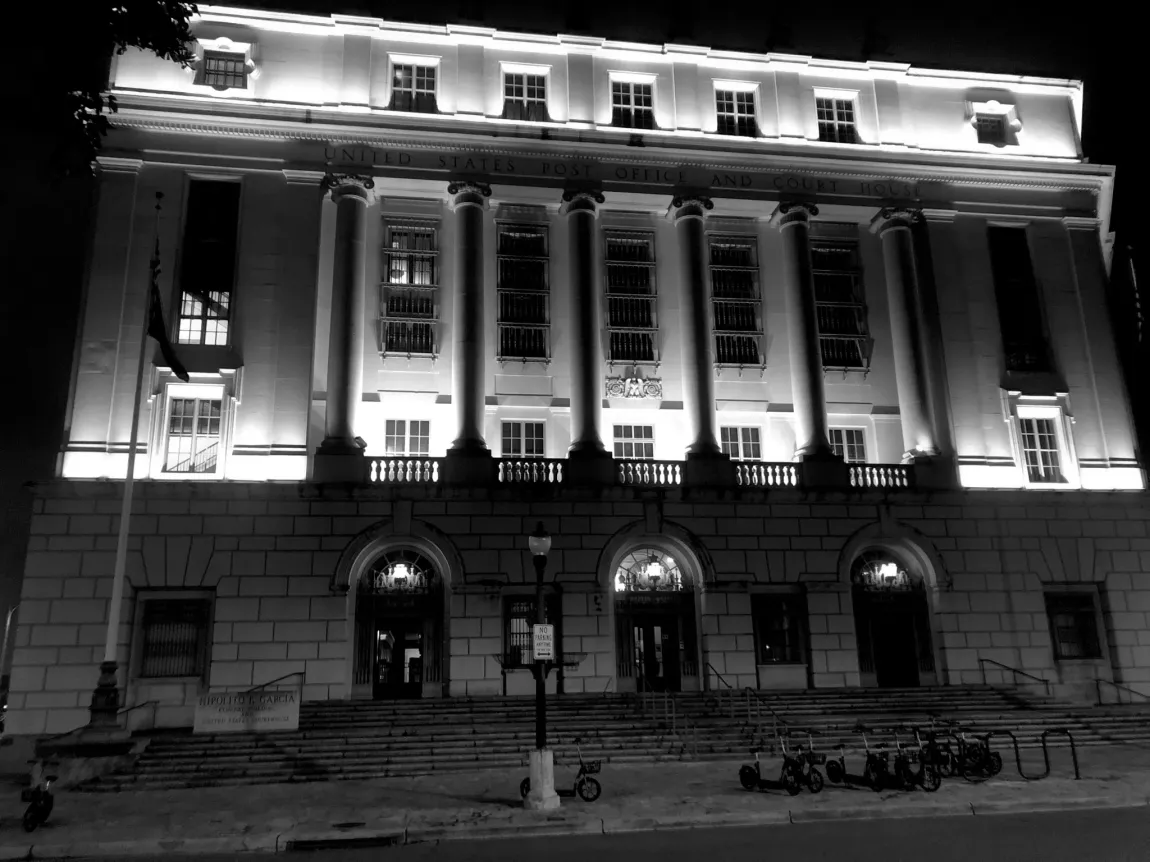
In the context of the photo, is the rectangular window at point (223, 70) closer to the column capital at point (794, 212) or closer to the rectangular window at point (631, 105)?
the rectangular window at point (631, 105)

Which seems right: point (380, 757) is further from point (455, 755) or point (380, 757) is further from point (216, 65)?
point (216, 65)

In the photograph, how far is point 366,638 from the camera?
25844mm

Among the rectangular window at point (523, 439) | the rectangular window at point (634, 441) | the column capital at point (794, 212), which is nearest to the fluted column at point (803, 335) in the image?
the column capital at point (794, 212)

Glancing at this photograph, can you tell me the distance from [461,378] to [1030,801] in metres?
18.5

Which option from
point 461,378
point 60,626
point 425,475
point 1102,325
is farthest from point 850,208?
point 60,626

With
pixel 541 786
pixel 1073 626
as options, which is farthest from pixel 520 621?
pixel 1073 626

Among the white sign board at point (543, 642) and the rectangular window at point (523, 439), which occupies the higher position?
the rectangular window at point (523, 439)

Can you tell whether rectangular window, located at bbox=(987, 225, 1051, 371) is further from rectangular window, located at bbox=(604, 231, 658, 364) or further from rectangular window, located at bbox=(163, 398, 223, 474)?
rectangular window, located at bbox=(163, 398, 223, 474)

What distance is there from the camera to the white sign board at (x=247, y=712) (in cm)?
2105

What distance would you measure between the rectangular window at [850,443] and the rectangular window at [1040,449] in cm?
516

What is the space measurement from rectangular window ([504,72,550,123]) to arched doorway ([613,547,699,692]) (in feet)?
49.4

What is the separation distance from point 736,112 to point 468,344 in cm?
1317

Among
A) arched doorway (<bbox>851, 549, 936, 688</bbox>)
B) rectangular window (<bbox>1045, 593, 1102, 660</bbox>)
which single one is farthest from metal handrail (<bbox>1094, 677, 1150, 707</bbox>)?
arched doorway (<bbox>851, 549, 936, 688</bbox>)

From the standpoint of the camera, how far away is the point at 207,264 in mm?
27703
